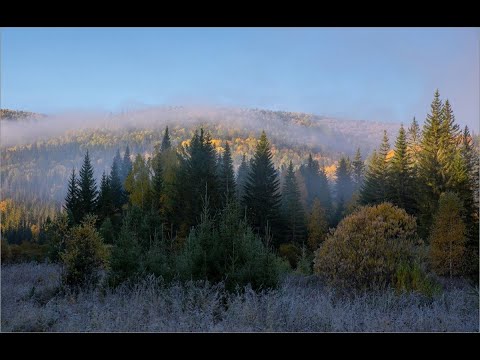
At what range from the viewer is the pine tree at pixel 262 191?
24.2 metres

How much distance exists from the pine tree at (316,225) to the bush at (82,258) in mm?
22265

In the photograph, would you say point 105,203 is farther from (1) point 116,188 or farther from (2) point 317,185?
(2) point 317,185

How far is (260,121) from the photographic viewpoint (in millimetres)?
20438

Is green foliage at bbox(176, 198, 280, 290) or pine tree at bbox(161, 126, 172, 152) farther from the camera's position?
pine tree at bbox(161, 126, 172, 152)

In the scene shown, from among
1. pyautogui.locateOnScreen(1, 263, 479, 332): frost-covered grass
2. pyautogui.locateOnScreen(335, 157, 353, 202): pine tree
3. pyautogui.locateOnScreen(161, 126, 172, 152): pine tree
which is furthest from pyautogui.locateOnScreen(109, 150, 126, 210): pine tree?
pyautogui.locateOnScreen(1, 263, 479, 332): frost-covered grass

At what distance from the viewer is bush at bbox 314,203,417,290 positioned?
29.3 feet

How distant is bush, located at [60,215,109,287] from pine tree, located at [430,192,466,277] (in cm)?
1319

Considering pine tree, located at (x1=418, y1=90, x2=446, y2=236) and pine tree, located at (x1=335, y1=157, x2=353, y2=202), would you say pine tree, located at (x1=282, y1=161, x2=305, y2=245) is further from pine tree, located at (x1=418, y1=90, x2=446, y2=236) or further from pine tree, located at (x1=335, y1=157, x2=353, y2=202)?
pine tree, located at (x1=418, y1=90, x2=446, y2=236)

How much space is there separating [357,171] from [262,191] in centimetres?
1093

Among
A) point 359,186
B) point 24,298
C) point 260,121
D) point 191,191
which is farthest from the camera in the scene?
point 359,186
